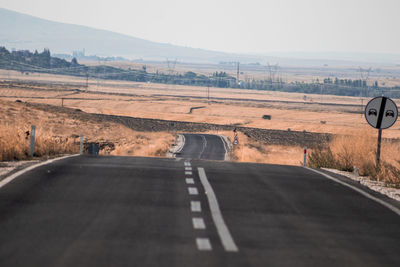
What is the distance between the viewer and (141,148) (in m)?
53.6

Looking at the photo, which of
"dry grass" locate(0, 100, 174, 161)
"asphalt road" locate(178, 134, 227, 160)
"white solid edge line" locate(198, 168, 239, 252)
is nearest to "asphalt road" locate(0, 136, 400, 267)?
"white solid edge line" locate(198, 168, 239, 252)

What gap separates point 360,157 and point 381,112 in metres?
2.25

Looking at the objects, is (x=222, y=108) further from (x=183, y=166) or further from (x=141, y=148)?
(x=183, y=166)

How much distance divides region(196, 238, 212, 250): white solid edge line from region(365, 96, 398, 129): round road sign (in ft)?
32.7

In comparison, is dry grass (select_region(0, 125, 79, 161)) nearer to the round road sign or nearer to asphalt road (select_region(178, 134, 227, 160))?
the round road sign

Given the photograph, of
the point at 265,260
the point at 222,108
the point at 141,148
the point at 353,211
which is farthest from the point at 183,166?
the point at 222,108

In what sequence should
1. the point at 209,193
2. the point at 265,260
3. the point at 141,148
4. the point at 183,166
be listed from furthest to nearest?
the point at 141,148, the point at 183,166, the point at 209,193, the point at 265,260

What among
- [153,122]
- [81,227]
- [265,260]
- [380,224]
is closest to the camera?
[265,260]

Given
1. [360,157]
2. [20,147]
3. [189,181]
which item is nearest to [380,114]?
[360,157]

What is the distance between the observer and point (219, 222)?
28.0 feet

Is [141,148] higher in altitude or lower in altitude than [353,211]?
lower

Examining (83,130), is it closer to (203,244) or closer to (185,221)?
(185,221)

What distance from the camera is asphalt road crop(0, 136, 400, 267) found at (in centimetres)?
672

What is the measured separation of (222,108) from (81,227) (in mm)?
137726
